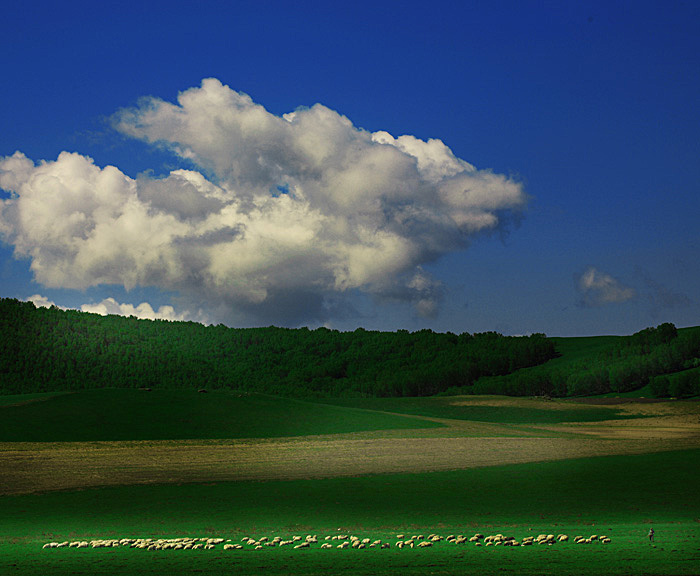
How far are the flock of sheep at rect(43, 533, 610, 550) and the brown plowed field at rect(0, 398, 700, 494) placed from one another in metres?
19.3

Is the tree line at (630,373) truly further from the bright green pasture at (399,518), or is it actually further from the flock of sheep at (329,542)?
the flock of sheep at (329,542)

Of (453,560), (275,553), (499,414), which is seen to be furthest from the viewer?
(499,414)

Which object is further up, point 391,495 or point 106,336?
point 106,336

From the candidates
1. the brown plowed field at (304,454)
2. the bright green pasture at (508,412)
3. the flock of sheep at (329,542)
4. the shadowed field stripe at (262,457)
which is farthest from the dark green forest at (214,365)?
the flock of sheep at (329,542)

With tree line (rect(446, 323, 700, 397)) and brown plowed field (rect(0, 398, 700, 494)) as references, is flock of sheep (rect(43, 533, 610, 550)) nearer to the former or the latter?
brown plowed field (rect(0, 398, 700, 494))

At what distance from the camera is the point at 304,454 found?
59.4m

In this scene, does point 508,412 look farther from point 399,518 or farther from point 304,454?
point 399,518

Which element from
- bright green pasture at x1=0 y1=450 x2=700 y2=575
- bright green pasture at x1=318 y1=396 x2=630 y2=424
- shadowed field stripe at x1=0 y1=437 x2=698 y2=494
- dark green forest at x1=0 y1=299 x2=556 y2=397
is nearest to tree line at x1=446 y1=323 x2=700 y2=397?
dark green forest at x1=0 y1=299 x2=556 y2=397

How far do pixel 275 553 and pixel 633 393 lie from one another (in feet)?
423

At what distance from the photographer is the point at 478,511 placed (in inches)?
1307

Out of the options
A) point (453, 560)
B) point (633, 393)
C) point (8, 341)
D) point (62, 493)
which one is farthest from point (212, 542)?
point (8, 341)

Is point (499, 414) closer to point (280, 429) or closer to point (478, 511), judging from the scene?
point (280, 429)

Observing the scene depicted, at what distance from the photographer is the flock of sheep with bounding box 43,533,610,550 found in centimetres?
2422

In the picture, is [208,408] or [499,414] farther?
[499,414]
